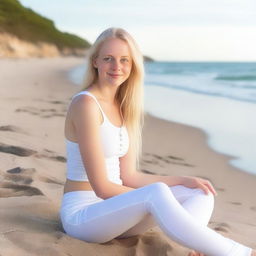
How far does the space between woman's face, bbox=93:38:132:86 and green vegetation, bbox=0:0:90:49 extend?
46802 millimetres

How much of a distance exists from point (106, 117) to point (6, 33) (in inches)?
1853

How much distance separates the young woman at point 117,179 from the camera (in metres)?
2.93

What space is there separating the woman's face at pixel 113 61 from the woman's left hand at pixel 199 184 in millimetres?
707

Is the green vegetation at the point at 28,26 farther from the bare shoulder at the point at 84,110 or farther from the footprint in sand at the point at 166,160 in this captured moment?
the bare shoulder at the point at 84,110

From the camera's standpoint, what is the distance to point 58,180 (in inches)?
186

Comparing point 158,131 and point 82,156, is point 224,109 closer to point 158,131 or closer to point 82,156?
point 158,131

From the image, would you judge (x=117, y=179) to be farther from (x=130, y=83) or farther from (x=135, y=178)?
(x=130, y=83)

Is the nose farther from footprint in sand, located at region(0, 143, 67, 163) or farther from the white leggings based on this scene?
footprint in sand, located at region(0, 143, 67, 163)

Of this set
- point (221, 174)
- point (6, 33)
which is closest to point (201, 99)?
point (221, 174)

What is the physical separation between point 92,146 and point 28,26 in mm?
58289

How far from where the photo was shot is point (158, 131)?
8328mm

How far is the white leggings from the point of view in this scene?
2.90m

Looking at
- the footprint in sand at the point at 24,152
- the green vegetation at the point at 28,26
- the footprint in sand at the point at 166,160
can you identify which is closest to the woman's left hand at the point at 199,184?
the footprint in sand at the point at 24,152

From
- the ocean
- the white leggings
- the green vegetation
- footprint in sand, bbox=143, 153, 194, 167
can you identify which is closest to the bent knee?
the white leggings
